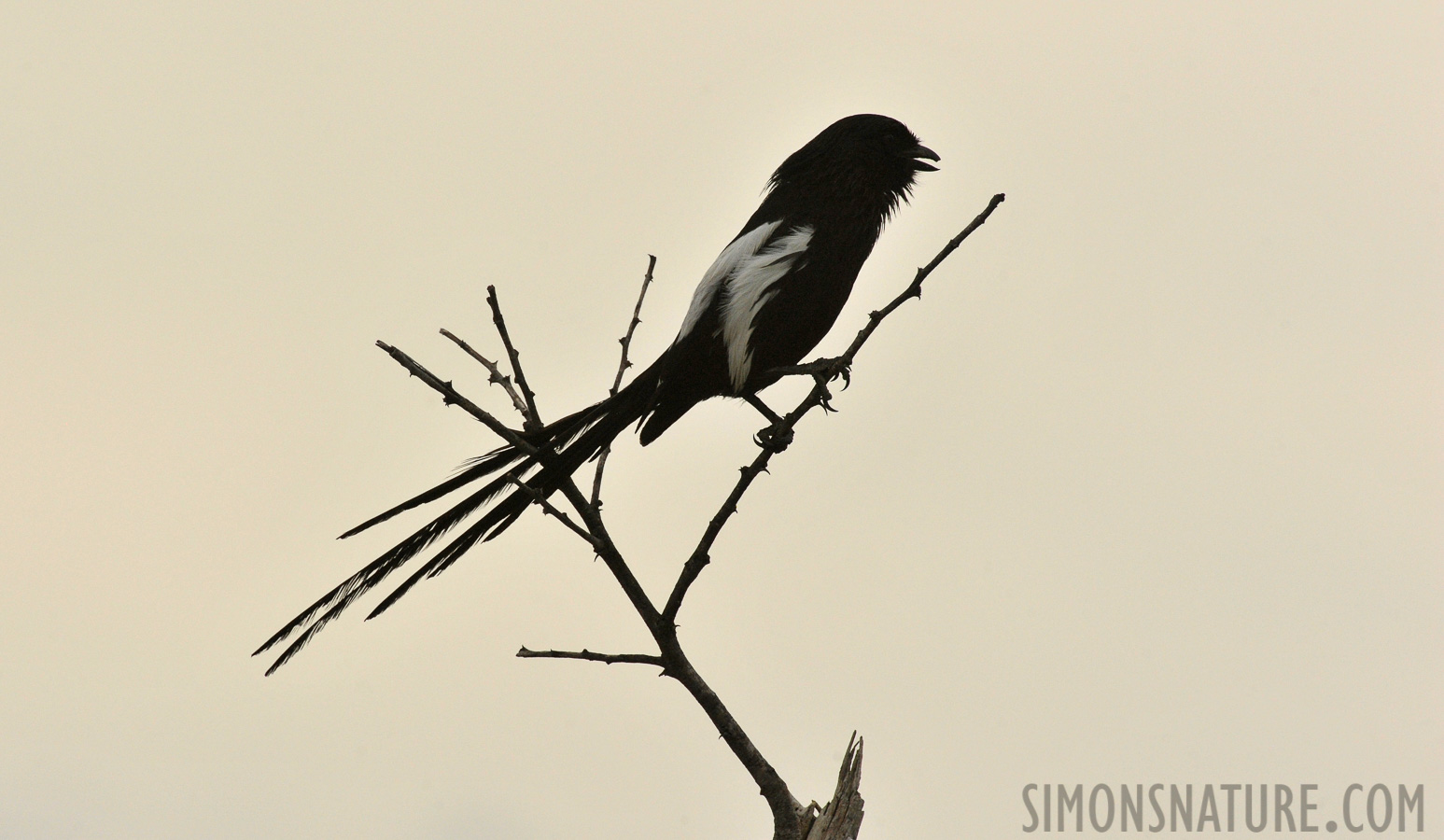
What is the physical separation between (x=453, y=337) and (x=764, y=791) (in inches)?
58.6

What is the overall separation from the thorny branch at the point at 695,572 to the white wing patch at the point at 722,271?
902 millimetres

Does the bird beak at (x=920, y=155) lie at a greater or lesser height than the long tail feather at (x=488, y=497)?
greater

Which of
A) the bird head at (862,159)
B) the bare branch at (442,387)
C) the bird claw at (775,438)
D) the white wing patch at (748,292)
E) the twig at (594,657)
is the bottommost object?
the twig at (594,657)

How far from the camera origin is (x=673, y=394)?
398cm

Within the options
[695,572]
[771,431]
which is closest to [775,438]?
[771,431]

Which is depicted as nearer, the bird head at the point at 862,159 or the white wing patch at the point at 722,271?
the white wing patch at the point at 722,271

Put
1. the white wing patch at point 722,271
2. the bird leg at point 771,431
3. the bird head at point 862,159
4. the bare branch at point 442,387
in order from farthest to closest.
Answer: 1. the bird head at point 862,159
2. the white wing patch at point 722,271
3. the bird leg at point 771,431
4. the bare branch at point 442,387

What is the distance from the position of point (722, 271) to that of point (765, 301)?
267 millimetres

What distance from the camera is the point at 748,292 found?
3871 millimetres

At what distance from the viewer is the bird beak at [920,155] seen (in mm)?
4383

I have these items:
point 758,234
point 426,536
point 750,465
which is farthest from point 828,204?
point 426,536

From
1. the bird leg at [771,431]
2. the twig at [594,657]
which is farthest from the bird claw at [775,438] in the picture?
the twig at [594,657]

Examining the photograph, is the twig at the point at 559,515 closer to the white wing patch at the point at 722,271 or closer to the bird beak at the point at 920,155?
the white wing patch at the point at 722,271

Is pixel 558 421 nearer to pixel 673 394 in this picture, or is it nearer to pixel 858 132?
pixel 673 394
